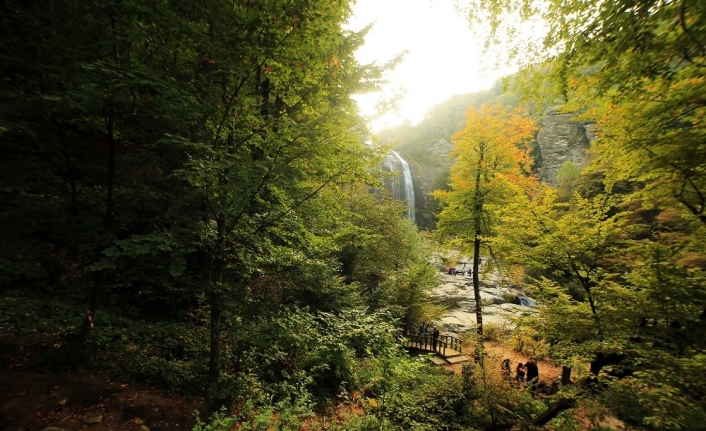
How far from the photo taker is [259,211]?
5.86m

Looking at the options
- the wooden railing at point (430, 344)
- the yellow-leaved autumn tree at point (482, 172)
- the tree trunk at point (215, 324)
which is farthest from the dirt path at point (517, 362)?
the tree trunk at point (215, 324)

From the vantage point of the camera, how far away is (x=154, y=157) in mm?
4219

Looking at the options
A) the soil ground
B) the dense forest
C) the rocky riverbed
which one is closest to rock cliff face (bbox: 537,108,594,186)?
the rocky riverbed

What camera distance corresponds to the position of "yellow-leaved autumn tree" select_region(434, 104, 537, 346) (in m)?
10.9

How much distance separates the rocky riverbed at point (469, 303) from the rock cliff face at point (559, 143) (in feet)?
73.1

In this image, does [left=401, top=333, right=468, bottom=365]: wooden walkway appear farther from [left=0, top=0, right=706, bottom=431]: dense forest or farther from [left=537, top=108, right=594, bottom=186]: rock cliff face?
[left=537, top=108, right=594, bottom=186]: rock cliff face

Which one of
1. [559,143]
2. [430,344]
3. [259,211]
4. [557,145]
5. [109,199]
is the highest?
[559,143]

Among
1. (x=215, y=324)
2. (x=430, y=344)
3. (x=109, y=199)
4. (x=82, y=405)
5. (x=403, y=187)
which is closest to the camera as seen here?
(x=82, y=405)

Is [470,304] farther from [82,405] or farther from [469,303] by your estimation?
[82,405]

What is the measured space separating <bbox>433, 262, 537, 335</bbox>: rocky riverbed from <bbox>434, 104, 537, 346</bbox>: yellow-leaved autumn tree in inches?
191

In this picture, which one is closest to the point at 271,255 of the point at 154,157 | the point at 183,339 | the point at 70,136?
the point at 154,157

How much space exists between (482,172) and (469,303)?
38.0 ft

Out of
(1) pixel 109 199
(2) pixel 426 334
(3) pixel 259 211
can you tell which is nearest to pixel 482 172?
(2) pixel 426 334

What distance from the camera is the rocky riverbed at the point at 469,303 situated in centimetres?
1557
